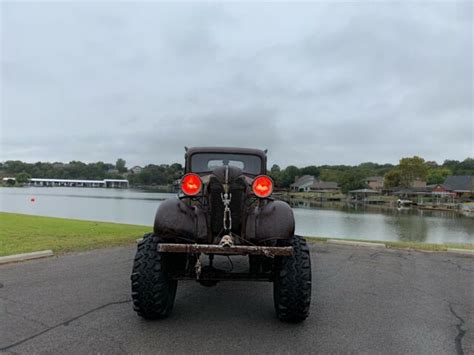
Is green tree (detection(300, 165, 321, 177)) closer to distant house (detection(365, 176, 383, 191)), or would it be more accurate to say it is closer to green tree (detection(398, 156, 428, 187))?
distant house (detection(365, 176, 383, 191))

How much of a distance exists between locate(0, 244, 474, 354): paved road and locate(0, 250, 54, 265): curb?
28cm

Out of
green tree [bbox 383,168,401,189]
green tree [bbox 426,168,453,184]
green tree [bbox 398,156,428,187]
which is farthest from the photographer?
green tree [bbox 426,168,453,184]

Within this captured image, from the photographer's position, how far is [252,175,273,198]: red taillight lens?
3836 millimetres

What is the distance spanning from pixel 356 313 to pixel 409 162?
297 ft

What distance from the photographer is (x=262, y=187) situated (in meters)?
3.85

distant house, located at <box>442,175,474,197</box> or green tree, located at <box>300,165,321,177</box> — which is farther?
green tree, located at <box>300,165,321,177</box>

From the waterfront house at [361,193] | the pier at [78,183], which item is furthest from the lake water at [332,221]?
the pier at [78,183]

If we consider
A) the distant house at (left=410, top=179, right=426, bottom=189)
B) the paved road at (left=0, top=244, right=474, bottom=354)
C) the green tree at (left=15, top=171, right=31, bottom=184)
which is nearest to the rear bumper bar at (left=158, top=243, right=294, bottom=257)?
the paved road at (left=0, top=244, right=474, bottom=354)

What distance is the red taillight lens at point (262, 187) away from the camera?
12.6 ft

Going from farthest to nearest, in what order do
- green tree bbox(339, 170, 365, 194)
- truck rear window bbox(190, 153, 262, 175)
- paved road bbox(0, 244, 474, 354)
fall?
green tree bbox(339, 170, 365, 194)
truck rear window bbox(190, 153, 262, 175)
paved road bbox(0, 244, 474, 354)

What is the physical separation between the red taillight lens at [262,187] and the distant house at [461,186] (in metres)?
92.7

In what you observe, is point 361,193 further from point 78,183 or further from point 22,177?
point 22,177

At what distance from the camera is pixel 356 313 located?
414 cm

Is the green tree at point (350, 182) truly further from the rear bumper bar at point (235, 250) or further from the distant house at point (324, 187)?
the rear bumper bar at point (235, 250)
